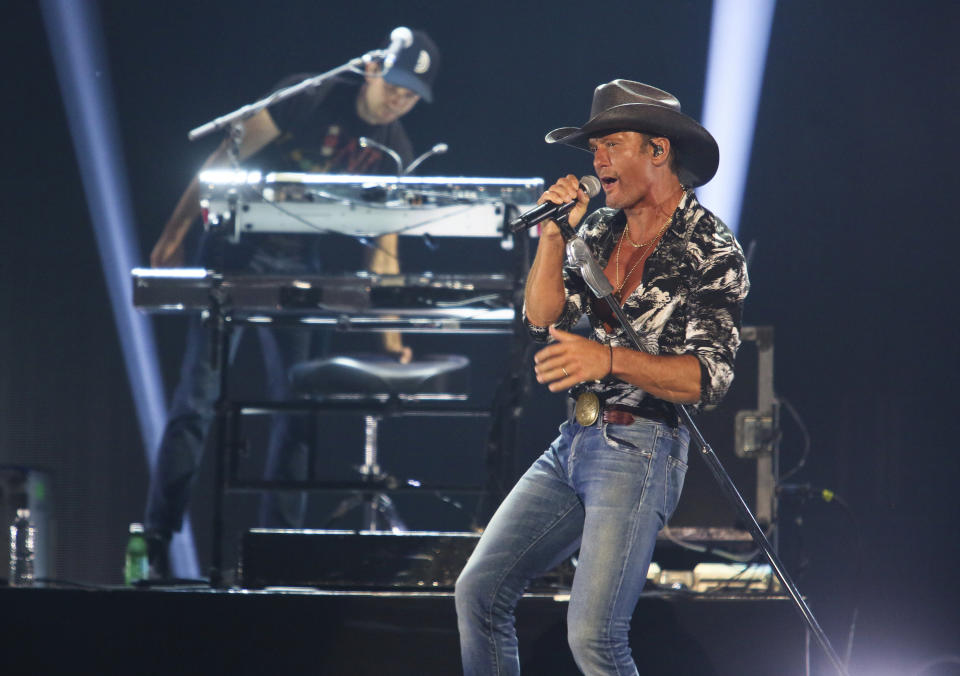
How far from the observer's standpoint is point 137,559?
421 cm

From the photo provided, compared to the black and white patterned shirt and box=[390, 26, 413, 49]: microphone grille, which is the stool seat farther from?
the black and white patterned shirt

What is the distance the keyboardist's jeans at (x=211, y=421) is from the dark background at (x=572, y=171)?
4.23 ft

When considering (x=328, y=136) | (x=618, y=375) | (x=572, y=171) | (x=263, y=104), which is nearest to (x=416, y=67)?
(x=328, y=136)

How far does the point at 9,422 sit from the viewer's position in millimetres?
5938

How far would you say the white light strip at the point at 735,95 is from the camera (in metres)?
5.80

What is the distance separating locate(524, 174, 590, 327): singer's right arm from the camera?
2.76 metres

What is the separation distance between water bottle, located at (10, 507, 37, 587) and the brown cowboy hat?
287 centimetres

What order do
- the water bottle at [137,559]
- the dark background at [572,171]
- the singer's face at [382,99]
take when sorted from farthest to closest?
1. the dark background at [572,171]
2. the singer's face at [382,99]
3. the water bottle at [137,559]

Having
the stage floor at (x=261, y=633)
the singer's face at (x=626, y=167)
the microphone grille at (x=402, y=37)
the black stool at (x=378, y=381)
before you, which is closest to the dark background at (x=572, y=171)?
the microphone grille at (x=402, y=37)

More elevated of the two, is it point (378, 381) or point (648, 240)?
point (648, 240)

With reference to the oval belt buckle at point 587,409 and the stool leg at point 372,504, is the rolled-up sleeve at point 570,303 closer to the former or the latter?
the oval belt buckle at point 587,409

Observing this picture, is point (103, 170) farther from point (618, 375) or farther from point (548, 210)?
point (618, 375)

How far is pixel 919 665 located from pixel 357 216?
3.27m

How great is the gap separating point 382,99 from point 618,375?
3.11 meters
